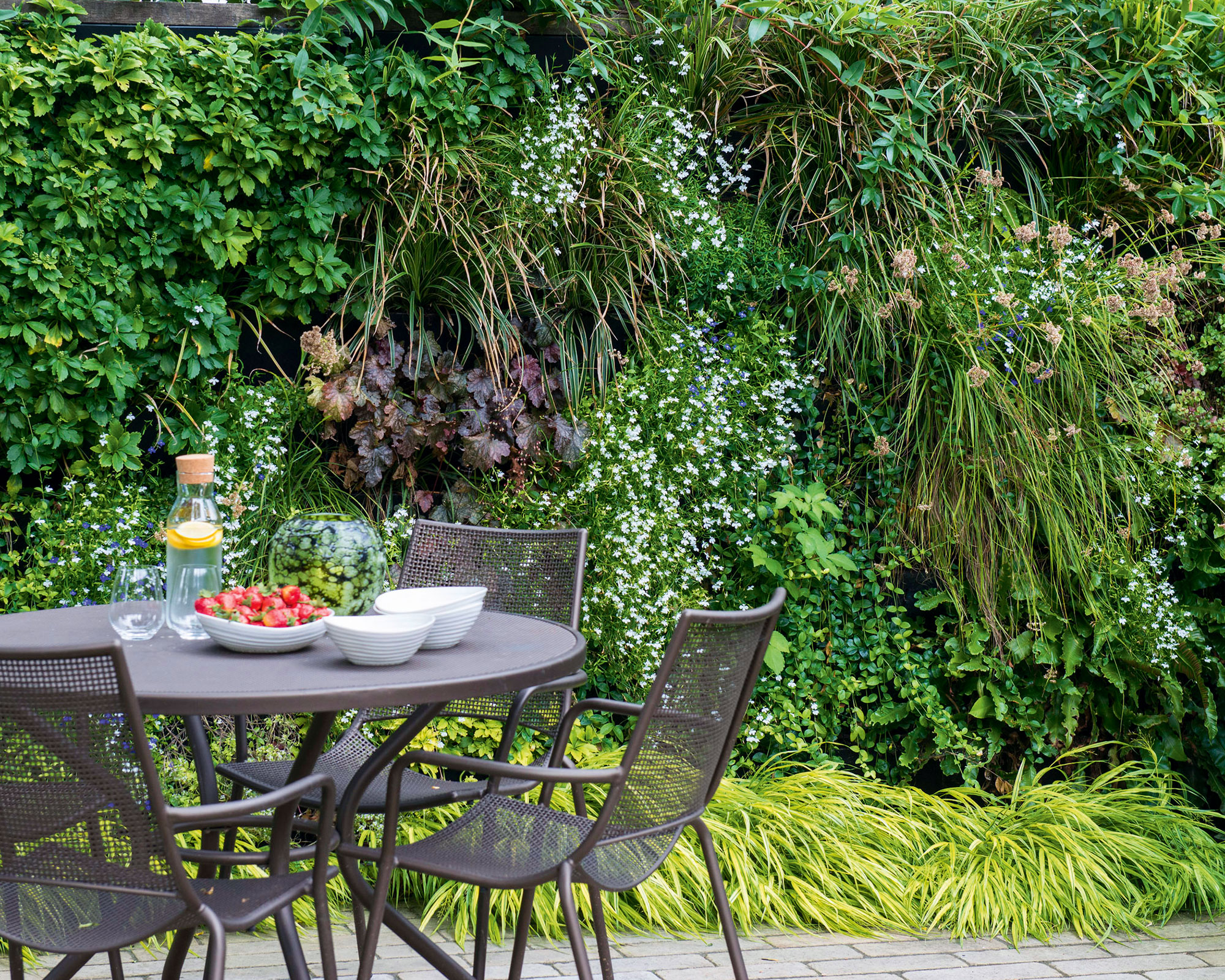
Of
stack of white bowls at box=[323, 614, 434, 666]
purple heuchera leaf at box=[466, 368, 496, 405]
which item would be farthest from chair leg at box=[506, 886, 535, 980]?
purple heuchera leaf at box=[466, 368, 496, 405]

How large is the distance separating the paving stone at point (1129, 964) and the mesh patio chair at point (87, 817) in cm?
234

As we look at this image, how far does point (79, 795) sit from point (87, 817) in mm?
46

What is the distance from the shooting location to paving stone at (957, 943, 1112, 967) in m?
3.12

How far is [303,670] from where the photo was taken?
199 cm

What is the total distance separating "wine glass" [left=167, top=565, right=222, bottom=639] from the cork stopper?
19 cm

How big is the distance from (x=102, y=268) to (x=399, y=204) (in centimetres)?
97

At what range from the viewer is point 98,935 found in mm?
1761

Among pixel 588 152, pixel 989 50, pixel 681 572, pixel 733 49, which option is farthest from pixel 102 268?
pixel 989 50

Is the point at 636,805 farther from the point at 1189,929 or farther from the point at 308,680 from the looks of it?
the point at 1189,929

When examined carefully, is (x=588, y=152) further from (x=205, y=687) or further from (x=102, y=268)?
(x=205, y=687)

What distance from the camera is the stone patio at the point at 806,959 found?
9.71 feet

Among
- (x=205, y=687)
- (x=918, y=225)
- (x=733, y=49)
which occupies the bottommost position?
(x=205, y=687)

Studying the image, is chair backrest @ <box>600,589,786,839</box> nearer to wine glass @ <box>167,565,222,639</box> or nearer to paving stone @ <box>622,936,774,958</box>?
wine glass @ <box>167,565,222,639</box>

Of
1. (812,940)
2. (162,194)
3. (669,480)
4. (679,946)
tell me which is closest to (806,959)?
(812,940)
